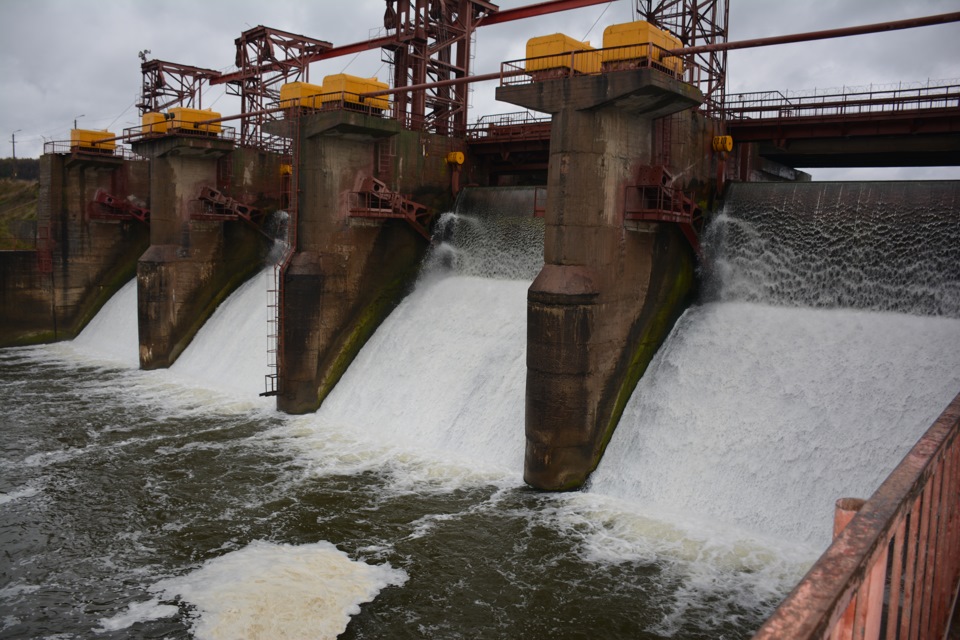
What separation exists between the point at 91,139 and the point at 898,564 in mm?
34162

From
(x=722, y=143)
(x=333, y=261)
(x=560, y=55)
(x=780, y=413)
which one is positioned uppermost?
(x=560, y=55)

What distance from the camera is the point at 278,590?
1031cm

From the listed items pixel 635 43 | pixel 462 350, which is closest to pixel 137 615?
pixel 462 350

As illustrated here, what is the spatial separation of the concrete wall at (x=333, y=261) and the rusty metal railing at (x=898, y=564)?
56.8 feet

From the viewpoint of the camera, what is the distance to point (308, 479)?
1476 centimetres

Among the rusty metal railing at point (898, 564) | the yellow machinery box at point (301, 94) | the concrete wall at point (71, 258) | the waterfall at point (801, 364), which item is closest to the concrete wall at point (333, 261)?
the yellow machinery box at point (301, 94)

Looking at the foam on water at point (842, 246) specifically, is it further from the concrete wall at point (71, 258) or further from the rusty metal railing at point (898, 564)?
the concrete wall at point (71, 258)

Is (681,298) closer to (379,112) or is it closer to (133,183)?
(379,112)

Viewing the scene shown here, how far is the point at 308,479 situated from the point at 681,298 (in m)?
8.62

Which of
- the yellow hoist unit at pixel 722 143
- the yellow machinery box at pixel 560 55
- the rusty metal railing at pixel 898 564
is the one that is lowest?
the rusty metal railing at pixel 898 564

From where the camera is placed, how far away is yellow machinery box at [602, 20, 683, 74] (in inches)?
572

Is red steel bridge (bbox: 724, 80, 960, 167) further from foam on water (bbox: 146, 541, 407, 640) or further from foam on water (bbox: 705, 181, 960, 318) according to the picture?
foam on water (bbox: 146, 541, 407, 640)

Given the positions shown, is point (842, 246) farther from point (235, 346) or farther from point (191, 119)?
point (191, 119)

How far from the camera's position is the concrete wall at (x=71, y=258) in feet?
101
